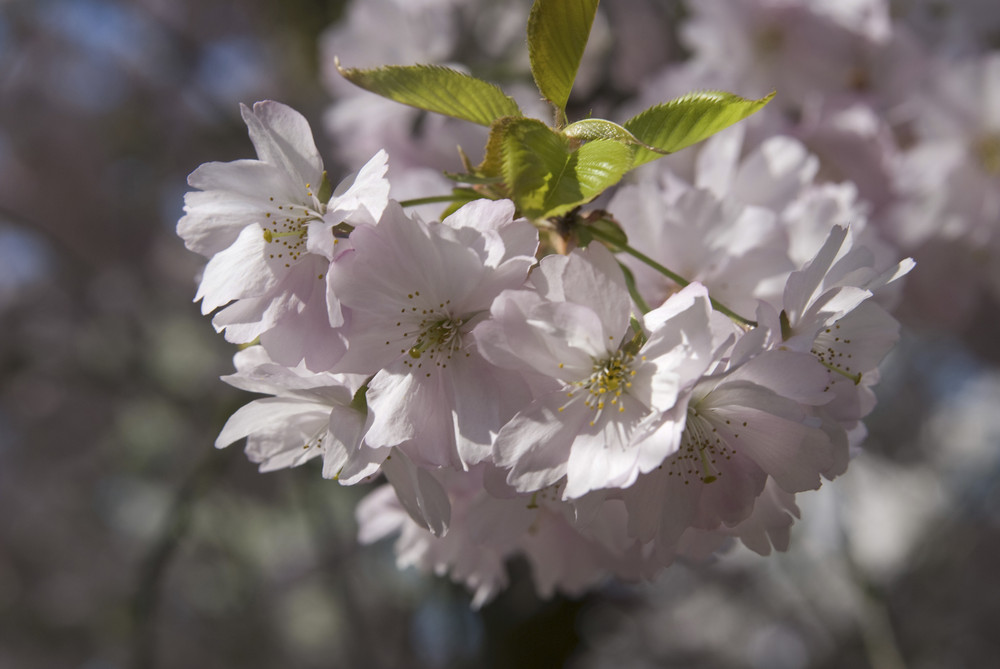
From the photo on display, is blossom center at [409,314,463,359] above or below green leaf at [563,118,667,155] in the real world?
below

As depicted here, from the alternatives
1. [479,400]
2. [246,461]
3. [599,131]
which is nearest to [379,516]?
[479,400]

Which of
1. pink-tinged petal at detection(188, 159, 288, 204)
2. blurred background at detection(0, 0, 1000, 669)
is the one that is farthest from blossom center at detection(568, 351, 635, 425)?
blurred background at detection(0, 0, 1000, 669)

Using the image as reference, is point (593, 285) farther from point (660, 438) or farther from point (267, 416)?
point (267, 416)

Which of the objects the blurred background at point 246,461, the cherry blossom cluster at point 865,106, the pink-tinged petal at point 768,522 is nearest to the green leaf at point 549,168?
the pink-tinged petal at point 768,522

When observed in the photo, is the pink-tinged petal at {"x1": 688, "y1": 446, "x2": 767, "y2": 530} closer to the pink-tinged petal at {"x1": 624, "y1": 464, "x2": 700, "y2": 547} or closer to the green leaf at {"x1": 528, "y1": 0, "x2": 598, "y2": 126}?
the pink-tinged petal at {"x1": 624, "y1": 464, "x2": 700, "y2": 547}

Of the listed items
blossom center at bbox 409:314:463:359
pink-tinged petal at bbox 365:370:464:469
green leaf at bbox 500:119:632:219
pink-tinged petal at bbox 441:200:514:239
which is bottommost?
pink-tinged petal at bbox 365:370:464:469

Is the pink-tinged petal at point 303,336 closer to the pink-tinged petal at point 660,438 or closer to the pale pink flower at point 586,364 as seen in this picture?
the pale pink flower at point 586,364

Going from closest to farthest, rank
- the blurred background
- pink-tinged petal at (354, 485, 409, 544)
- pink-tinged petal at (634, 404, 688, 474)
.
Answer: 1. pink-tinged petal at (634, 404, 688, 474)
2. pink-tinged petal at (354, 485, 409, 544)
3. the blurred background

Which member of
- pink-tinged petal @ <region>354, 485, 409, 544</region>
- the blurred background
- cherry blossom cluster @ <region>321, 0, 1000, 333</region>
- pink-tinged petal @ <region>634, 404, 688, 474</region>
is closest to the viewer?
pink-tinged petal @ <region>634, 404, 688, 474</region>

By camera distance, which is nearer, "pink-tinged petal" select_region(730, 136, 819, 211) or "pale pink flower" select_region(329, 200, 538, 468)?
"pale pink flower" select_region(329, 200, 538, 468)
